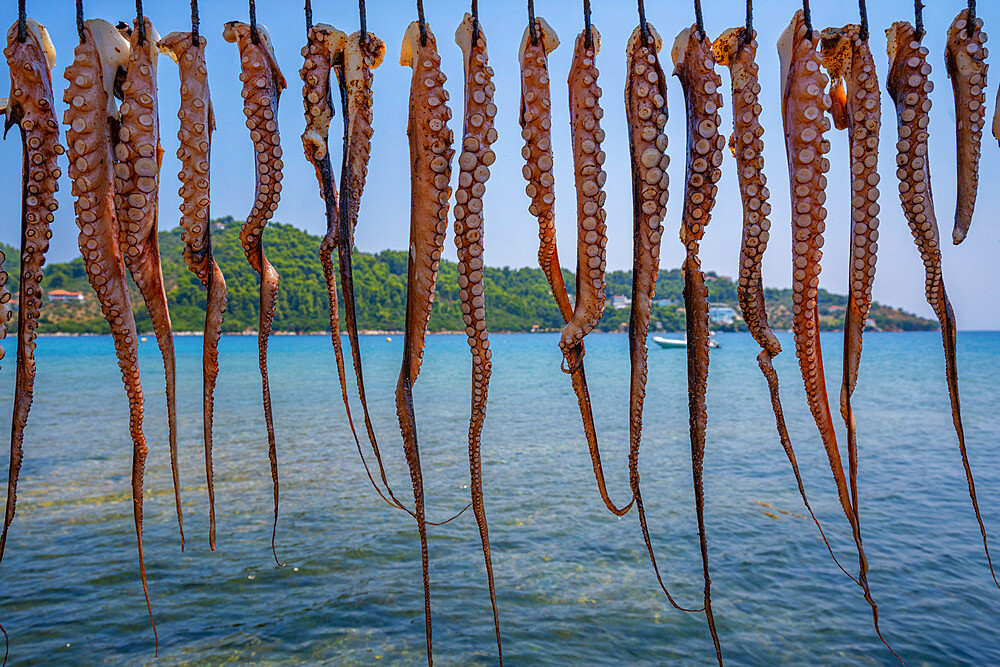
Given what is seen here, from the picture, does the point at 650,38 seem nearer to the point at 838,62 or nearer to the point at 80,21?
the point at 838,62

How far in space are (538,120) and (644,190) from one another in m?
0.47

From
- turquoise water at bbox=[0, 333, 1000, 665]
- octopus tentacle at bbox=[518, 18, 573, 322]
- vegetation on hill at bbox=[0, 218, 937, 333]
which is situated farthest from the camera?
vegetation on hill at bbox=[0, 218, 937, 333]

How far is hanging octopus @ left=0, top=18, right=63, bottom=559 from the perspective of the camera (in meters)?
2.36

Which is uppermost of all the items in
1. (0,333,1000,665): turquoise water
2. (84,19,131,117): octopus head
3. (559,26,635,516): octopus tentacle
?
(84,19,131,117): octopus head

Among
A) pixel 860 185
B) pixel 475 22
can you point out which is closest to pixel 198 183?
pixel 475 22

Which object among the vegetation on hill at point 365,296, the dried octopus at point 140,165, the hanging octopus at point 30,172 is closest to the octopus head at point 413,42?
the dried octopus at point 140,165

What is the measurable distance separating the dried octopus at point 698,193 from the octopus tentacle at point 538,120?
1.54 ft

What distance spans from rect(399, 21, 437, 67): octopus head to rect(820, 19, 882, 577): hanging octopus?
61.0 inches

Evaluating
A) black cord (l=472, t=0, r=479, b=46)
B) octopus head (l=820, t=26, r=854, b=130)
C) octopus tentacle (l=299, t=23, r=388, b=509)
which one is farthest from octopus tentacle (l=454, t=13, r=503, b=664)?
octopus head (l=820, t=26, r=854, b=130)

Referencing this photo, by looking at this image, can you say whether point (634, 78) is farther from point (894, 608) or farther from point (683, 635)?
point (894, 608)

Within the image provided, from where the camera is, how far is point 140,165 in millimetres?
2359

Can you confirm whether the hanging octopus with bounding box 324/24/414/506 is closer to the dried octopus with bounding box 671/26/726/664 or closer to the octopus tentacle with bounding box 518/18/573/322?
the octopus tentacle with bounding box 518/18/573/322

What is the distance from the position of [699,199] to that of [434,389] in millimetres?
34246

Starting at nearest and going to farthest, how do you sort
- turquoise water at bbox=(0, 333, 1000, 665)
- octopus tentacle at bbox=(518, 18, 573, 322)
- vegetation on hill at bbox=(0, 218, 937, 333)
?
octopus tentacle at bbox=(518, 18, 573, 322)
turquoise water at bbox=(0, 333, 1000, 665)
vegetation on hill at bbox=(0, 218, 937, 333)
